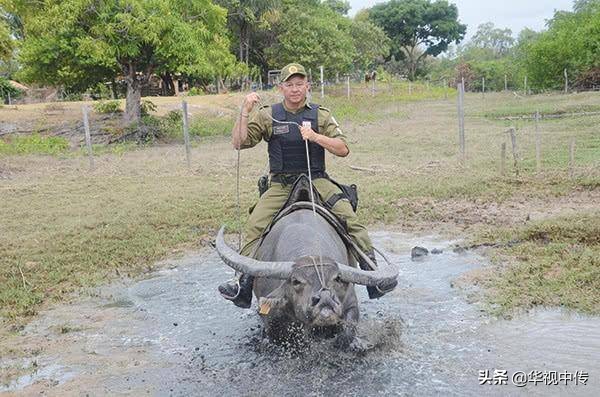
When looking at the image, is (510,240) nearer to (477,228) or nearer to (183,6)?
(477,228)

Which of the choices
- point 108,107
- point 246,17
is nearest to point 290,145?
point 108,107

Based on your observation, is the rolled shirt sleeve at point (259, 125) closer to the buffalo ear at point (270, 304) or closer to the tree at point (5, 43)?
the buffalo ear at point (270, 304)

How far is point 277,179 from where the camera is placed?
590 cm

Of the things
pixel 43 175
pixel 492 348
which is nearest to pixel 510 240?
pixel 492 348

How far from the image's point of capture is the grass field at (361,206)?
6.84 metres

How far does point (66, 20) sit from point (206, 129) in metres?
6.86

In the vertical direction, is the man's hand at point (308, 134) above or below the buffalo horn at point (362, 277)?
above

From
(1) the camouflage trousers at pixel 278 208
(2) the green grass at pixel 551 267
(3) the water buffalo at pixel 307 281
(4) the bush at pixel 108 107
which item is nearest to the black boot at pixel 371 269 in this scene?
(1) the camouflage trousers at pixel 278 208

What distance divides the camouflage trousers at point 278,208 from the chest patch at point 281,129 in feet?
1.59

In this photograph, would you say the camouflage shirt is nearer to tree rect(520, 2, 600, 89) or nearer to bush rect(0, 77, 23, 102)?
tree rect(520, 2, 600, 89)

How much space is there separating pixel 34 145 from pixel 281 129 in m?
17.4

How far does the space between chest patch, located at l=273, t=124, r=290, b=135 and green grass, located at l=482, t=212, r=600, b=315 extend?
2.46 m

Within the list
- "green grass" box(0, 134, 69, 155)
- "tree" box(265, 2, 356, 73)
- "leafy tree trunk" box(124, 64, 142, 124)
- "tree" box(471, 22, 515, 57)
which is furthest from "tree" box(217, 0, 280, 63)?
"tree" box(471, 22, 515, 57)

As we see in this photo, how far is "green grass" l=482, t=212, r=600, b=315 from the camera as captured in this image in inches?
231
